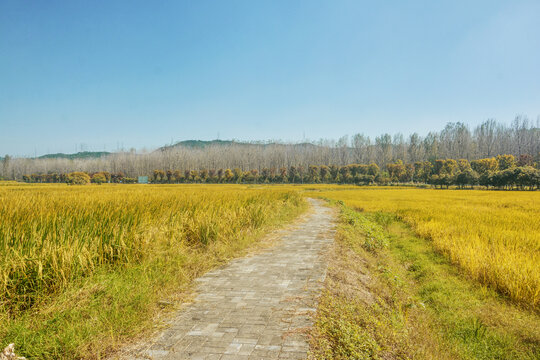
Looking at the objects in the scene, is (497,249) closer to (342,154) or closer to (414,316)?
(414,316)

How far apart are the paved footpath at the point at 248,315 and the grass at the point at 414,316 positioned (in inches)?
11.4

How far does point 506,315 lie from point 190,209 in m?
7.72

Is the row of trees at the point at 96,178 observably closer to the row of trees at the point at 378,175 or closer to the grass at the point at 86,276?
the row of trees at the point at 378,175

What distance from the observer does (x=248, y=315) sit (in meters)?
3.52

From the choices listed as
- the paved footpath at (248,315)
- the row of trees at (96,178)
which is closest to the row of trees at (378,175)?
the row of trees at (96,178)

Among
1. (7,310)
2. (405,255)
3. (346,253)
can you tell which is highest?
(7,310)

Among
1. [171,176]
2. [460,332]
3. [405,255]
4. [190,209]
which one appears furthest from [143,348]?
[171,176]

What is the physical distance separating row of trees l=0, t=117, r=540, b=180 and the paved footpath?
316 ft

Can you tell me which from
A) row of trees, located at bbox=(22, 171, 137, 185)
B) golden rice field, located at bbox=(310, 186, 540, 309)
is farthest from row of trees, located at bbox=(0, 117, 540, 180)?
golden rice field, located at bbox=(310, 186, 540, 309)

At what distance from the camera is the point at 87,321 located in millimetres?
3041

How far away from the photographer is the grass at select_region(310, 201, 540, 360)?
298 centimetres

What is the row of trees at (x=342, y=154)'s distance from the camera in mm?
101225

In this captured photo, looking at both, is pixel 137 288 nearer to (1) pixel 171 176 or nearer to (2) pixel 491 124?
(1) pixel 171 176

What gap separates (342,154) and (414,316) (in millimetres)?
116970
